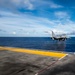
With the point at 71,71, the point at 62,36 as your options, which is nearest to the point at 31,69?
the point at 71,71

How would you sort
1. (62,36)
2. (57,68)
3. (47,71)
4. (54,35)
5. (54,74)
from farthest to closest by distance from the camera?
(54,35), (62,36), (57,68), (47,71), (54,74)

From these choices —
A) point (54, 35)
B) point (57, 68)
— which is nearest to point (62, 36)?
point (54, 35)

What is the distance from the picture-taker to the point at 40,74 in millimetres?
14500

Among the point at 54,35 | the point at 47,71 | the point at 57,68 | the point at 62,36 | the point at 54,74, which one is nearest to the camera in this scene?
the point at 54,74

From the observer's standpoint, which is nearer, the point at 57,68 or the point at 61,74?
the point at 61,74

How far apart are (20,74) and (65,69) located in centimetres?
538

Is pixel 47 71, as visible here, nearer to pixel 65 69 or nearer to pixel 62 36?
pixel 65 69

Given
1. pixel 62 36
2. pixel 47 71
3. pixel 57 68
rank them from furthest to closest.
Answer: pixel 62 36 → pixel 57 68 → pixel 47 71

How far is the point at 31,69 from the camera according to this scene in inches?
639

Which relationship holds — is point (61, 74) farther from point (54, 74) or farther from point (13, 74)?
point (13, 74)

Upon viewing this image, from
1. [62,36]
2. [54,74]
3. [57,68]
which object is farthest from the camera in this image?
[62,36]

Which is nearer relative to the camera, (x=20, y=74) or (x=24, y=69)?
(x=20, y=74)

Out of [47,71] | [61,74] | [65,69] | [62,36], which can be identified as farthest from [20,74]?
[62,36]

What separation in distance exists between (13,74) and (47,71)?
379 cm
